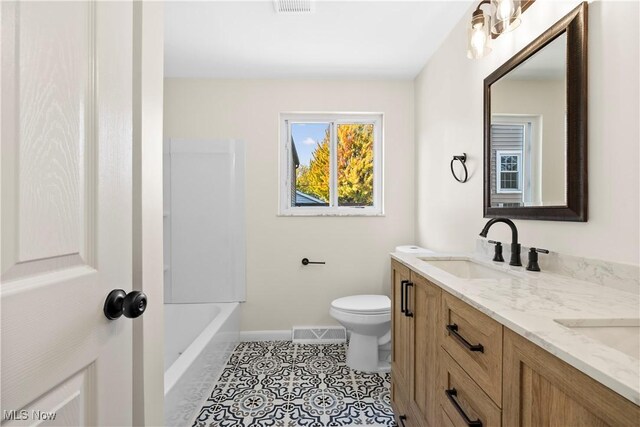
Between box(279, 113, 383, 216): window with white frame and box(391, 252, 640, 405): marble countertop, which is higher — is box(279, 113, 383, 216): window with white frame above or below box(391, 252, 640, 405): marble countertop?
above

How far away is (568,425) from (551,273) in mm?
800

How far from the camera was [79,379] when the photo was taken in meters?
0.54

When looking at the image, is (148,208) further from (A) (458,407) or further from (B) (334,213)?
(B) (334,213)

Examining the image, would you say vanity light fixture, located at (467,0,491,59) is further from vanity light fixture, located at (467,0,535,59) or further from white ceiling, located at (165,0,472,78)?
white ceiling, located at (165,0,472,78)

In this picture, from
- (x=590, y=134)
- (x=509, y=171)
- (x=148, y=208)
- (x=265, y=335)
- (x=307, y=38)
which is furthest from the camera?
(x=265, y=335)

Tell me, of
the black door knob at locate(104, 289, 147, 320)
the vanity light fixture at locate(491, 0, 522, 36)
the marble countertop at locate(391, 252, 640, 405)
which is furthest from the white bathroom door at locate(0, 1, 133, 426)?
the vanity light fixture at locate(491, 0, 522, 36)

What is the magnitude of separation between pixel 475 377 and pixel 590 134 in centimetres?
91

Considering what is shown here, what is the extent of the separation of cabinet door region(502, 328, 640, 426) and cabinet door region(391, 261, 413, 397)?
71 centimetres

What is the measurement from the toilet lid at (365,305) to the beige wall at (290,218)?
0.34m

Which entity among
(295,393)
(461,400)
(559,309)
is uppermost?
(559,309)

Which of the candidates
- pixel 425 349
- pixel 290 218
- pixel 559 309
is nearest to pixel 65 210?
pixel 559 309

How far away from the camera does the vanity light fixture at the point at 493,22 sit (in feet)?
3.97

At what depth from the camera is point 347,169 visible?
2777 millimetres

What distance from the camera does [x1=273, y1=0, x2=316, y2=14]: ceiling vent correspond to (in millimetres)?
1706
